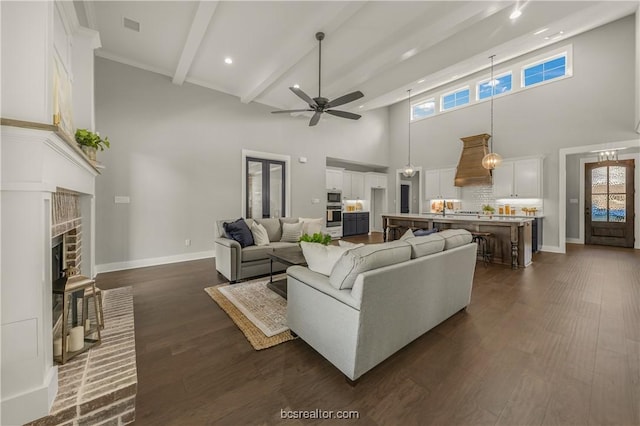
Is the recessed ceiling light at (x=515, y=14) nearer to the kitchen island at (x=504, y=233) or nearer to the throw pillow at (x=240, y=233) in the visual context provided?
the kitchen island at (x=504, y=233)

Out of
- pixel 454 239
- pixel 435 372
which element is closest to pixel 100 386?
pixel 435 372

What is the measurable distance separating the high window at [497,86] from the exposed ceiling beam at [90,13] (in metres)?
8.67

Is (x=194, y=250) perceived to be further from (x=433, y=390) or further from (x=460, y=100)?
(x=460, y=100)

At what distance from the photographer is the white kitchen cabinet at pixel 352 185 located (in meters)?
8.46

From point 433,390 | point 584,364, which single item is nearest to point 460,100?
point 584,364

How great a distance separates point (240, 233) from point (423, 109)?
7.87 metres

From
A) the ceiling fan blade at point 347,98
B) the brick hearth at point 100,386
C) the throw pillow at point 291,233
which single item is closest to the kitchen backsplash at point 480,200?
the ceiling fan blade at point 347,98

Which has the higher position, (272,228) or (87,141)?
(87,141)

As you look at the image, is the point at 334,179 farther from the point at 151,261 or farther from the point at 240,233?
the point at 151,261

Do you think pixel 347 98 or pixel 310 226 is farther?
pixel 310 226

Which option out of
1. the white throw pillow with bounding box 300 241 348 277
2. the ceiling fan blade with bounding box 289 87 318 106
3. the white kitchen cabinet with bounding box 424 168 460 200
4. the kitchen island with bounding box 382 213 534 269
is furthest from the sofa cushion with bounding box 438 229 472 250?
the white kitchen cabinet with bounding box 424 168 460 200

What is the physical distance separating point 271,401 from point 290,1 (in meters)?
4.04

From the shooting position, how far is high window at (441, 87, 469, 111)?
7.66 meters

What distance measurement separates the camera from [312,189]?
7.26m
